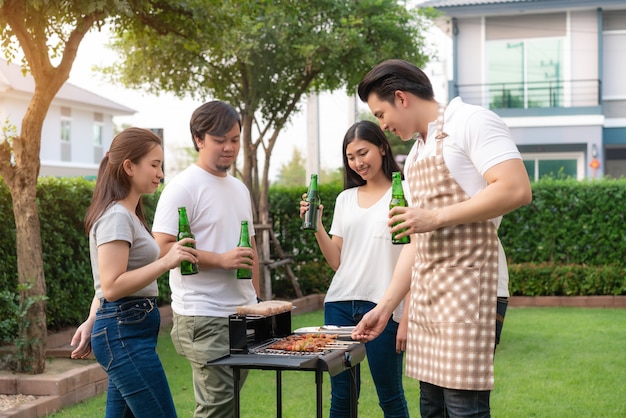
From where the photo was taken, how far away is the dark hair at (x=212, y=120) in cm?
410

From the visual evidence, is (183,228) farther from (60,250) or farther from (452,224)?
(60,250)

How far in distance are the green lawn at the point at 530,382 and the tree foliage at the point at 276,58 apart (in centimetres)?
410

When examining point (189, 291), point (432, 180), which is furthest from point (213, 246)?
point (432, 180)

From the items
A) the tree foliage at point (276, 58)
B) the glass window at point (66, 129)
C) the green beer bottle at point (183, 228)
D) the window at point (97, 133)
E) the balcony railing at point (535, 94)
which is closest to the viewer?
the green beer bottle at point (183, 228)

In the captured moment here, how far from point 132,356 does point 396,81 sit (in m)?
1.58

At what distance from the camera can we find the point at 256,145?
43.3ft

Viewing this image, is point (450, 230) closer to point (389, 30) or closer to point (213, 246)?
point (213, 246)

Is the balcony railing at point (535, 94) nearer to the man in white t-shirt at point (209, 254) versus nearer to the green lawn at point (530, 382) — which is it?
the green lawn at point (530, 382)

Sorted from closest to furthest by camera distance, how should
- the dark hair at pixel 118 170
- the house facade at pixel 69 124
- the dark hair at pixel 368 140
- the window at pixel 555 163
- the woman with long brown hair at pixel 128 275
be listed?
1. the woman with long brown hair at pixel 128 275
2. the dark hair at pixel 118 170
3. the dark hair at pixel 368 140
4. the window at pixel 555 163
5. the house facade at pixel 69 124

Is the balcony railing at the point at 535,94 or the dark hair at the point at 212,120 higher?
the balcony railing at the point at 535,94

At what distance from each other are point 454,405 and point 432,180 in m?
0.87

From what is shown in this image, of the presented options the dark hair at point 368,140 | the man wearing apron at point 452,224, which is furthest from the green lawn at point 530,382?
the man wearing apron at point 452,224

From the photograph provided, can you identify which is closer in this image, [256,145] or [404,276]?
[404,276]

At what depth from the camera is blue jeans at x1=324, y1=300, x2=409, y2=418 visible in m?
4.40
